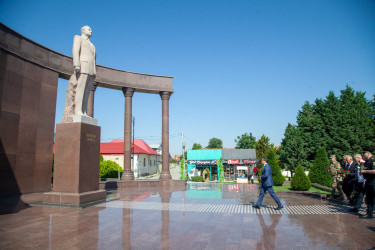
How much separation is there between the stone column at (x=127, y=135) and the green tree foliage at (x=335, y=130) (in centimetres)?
2428

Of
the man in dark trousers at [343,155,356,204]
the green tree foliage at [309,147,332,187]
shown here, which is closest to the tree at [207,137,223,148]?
the green tree foliage at [309,147,332,187]

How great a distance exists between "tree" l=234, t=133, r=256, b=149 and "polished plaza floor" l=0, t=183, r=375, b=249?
60.5m

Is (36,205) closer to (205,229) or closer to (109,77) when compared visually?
(205,229)

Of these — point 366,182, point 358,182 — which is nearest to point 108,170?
point 358,182

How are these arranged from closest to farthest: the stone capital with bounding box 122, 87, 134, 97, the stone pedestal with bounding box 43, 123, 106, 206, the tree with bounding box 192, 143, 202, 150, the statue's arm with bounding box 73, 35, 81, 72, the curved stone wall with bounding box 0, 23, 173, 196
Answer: the stone pedestal with bounding box 43, 123, 106, 206, the statue's arm with bounding box 73, 35, 81, 72, the curved stone wall with bounding box 0, 23, 173, 196, the stone capital with bounding box 122, 87, 134, 97, the tree with bounding box 192, 143, 202, 150

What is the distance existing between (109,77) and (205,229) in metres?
15.0

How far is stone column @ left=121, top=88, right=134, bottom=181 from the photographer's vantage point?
17938mm

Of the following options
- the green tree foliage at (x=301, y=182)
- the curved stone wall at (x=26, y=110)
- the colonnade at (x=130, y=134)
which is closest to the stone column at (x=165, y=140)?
the colonnade at (x=130, y=134)

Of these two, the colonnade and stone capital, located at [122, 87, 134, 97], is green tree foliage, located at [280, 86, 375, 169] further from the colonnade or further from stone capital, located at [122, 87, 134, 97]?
stone capital, located at [122, 87, 134, 97]

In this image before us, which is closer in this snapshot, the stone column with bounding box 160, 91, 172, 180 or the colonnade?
the colonnade

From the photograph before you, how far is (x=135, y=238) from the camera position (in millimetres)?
5105

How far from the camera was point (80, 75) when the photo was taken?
9820 mm

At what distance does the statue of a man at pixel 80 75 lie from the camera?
967cm

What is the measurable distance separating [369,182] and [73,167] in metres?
9.35
